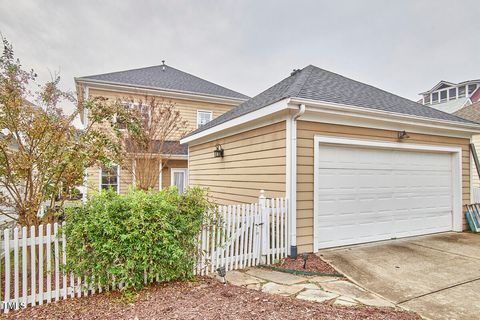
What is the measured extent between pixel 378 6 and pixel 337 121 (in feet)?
24.4

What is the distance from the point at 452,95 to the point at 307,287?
26238 mm

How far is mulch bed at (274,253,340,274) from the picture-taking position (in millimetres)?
4035

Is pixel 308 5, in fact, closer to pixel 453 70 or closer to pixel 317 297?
pixel 317 297

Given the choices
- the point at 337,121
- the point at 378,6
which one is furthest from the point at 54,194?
the point at 378,6

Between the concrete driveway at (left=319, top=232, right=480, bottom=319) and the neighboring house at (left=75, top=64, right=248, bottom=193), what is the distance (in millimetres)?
8842

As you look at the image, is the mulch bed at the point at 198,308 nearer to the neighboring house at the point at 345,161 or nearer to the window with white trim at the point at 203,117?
the neighboring house at the point at 345,161

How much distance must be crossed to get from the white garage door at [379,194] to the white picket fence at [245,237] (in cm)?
86

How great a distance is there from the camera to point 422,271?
156 inches

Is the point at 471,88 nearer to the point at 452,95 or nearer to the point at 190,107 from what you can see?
the point at 452,95

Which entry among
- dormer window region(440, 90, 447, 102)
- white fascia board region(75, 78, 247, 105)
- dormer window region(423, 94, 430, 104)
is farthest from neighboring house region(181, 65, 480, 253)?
dormer window region(423, 94, 430, 104)

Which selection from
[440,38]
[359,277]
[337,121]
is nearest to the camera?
[359,277]

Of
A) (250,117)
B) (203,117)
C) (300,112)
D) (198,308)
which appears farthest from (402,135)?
(203,117)

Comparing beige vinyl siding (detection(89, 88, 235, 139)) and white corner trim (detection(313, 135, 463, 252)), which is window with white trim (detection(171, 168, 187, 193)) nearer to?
beige vinyl siding (detection(89, 88, 235, 139))

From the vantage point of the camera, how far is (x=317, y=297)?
303 cm
